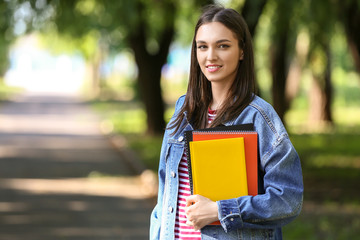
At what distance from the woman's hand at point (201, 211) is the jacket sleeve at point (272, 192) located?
27 mm

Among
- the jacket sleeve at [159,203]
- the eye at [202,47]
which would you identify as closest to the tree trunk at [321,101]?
the jacket sleeve at [159,203]

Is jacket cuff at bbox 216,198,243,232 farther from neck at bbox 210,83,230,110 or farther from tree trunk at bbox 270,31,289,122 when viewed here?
tree trunk at bbox 270,31,289,122

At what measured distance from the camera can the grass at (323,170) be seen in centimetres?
792

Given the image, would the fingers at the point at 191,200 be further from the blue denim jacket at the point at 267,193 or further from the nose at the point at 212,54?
the nose at the point at 212,54

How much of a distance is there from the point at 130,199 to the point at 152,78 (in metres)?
8.63

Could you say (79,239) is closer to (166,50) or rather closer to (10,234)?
(10,234)

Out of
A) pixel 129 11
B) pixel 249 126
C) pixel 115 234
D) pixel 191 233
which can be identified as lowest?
pixel 115 234

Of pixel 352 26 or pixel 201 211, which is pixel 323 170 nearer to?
pixel 352 26

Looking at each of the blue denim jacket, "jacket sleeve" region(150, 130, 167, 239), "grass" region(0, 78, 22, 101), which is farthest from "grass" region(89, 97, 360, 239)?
"grass" region(0, 78, 22, 101)

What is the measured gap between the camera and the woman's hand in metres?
2.31

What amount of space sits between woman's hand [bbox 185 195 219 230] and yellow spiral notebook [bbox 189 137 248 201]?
3 cm

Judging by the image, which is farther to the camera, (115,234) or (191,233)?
(115,234)

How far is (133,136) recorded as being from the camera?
64.0 ft

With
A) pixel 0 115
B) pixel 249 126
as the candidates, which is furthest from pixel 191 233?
pixel 0 115
